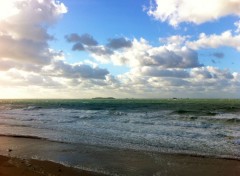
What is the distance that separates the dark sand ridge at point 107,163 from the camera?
39.8ft

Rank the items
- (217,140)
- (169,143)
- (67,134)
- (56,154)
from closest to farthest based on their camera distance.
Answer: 1. (56,154)
2. (169,143)
3. (217,140)
4. (67,134)

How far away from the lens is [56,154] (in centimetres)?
1555

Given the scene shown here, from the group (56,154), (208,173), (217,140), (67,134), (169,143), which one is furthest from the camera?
(67,134)

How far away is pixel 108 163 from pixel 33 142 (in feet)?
24.5

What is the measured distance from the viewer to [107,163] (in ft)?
44.3

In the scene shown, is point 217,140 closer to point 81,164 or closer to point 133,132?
point 133,132

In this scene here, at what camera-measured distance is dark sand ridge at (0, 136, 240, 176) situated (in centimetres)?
1212

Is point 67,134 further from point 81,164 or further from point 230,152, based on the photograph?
point 230,152

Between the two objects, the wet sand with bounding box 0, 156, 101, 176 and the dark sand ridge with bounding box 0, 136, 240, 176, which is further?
the dark sand ridge with bounding box 0, 136, 240, 176

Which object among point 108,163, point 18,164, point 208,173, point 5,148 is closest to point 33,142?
point 5,148

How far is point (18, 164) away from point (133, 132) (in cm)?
1147

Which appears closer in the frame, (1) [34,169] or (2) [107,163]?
(1) [34,169]

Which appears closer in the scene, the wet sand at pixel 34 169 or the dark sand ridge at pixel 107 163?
the wet sand at pixel 34 169

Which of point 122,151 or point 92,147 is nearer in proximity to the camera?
point 122,151
